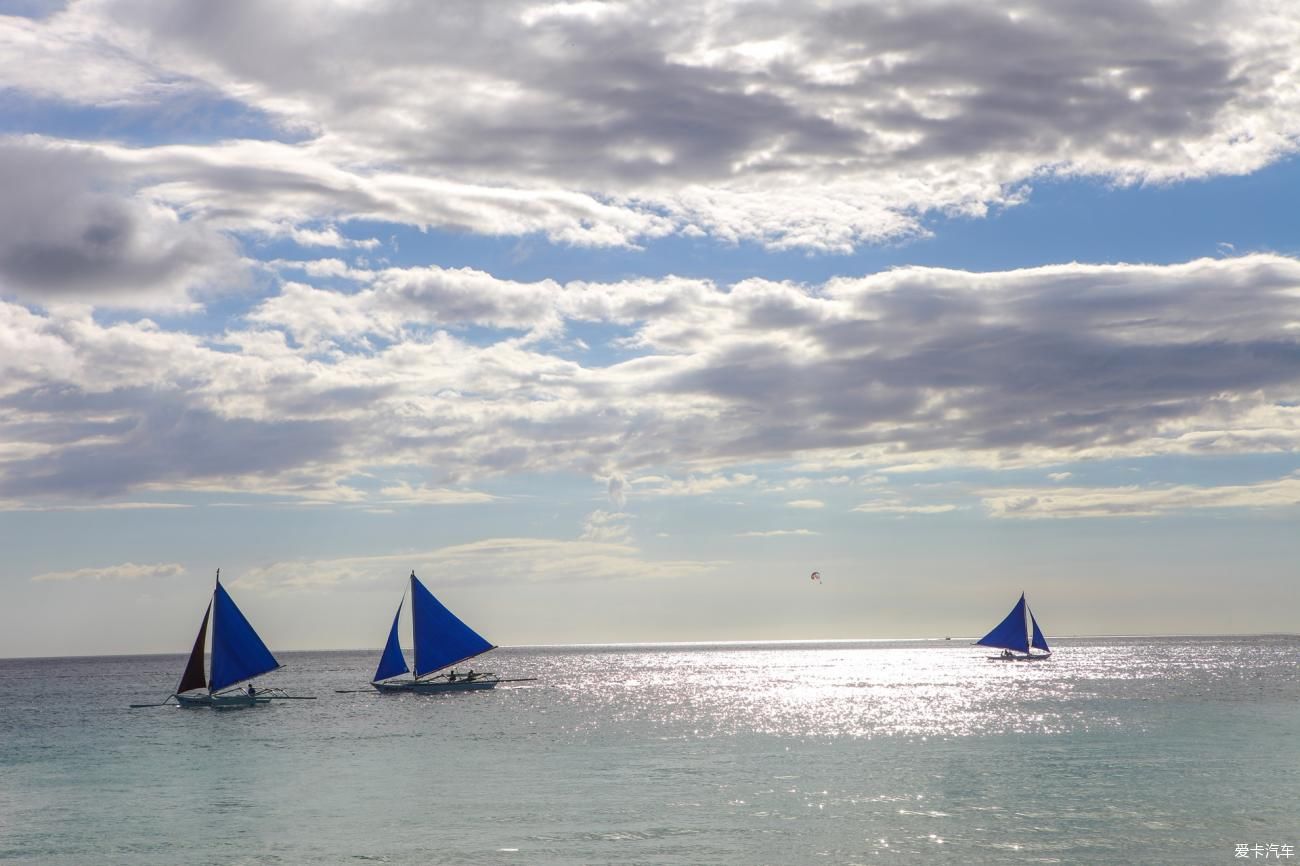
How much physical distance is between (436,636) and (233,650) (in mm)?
18376

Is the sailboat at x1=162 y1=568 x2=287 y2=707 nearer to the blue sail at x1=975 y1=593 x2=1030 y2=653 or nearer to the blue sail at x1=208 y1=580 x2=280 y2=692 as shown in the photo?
the blue sail at x1=208 y1=580 x2=280 y2=692

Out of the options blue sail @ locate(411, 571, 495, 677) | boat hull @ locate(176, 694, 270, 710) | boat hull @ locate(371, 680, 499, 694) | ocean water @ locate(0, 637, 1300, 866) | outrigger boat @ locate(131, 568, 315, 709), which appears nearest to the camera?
ocean water @ locate(0, 637, 1300, 866)

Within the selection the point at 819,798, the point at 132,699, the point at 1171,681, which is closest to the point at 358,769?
the point at 819,798

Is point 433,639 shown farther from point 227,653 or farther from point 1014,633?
point 1014,633

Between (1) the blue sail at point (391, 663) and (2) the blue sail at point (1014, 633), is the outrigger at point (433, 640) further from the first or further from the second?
(2) the blue sail at point (1014, 633)

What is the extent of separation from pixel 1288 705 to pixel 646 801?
72150 mm

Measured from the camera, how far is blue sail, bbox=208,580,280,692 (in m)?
94.2

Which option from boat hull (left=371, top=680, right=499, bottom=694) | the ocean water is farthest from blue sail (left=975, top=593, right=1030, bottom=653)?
boat hull (left=371, top=680, right=499, bottom=694)

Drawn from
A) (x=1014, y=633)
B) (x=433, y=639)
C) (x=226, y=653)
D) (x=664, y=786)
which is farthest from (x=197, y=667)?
(x=1014, y=633)

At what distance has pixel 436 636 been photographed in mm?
108500

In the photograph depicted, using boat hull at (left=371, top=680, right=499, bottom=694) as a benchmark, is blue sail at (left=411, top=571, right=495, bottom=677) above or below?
above

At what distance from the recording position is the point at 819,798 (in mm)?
48156

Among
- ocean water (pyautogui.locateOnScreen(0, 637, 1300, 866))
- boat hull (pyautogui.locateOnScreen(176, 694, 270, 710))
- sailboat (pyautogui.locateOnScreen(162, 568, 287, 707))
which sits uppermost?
sailboat (pyautogui.locateOnScreen(162, 568, 287, 707))

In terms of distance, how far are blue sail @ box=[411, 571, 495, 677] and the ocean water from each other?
738 centimetres
